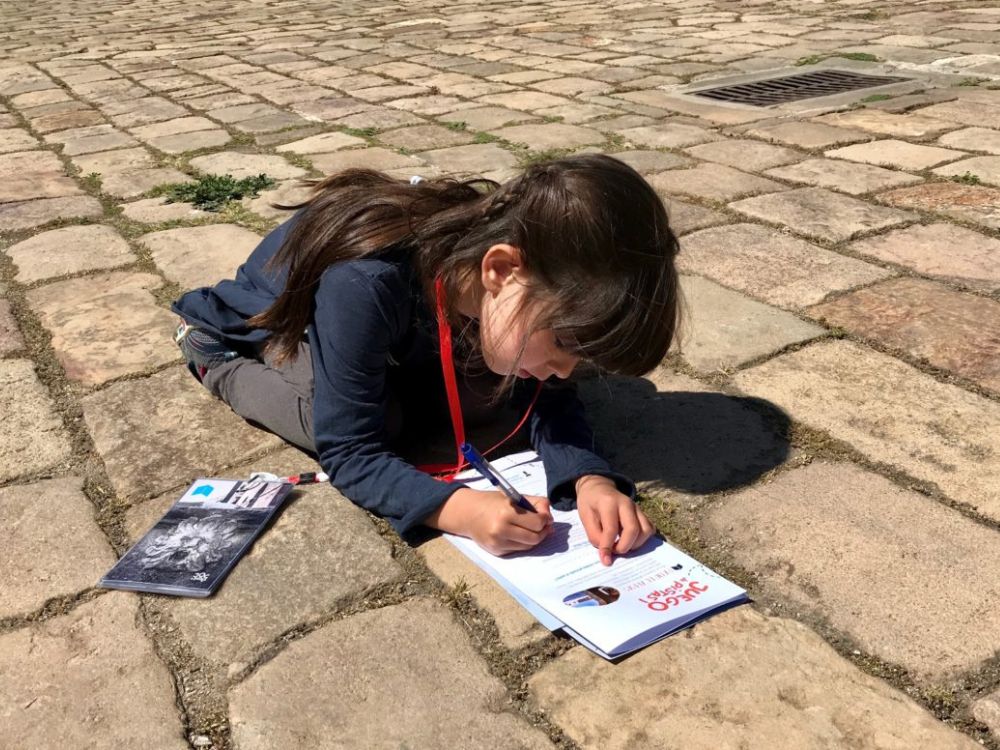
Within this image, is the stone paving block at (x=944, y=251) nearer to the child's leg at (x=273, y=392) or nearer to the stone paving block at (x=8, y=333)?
the child's leg at (x=273, y=392)

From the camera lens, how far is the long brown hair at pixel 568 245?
1.71 meters

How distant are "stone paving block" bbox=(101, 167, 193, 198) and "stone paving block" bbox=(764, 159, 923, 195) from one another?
8.17 feet

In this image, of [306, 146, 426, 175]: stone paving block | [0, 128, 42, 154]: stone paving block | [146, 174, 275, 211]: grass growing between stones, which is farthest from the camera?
[0, 128, 42, 154]: stone paving block

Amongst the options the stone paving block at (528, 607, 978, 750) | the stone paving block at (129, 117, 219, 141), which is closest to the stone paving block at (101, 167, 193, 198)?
the stone paving block at (129, 117, 219, 141)

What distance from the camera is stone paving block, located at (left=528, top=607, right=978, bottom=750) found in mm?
1426

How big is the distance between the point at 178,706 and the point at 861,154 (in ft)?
11.7

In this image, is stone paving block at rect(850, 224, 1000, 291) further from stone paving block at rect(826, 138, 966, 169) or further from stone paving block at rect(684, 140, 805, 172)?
stone paving block at rect(684, 140, 805, 172)

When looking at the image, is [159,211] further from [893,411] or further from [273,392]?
[893,411]

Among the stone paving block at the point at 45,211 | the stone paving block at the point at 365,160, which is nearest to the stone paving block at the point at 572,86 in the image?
the stone paving block at the point at 365,160

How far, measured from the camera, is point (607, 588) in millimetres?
1735

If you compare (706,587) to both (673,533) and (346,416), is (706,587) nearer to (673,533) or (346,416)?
(673,533)

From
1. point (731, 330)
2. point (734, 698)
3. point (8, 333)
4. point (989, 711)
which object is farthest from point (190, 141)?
→ point (989, 711)

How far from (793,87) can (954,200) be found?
214 centimetres

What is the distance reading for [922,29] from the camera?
6891mm
